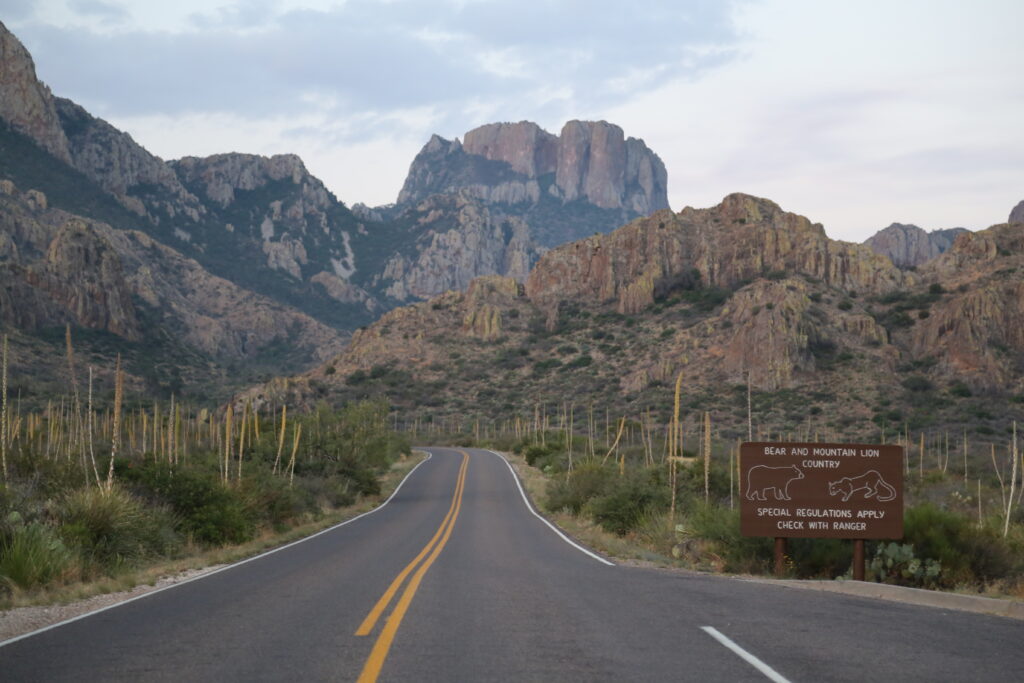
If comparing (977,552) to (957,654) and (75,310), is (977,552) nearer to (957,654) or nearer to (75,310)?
(957,654)

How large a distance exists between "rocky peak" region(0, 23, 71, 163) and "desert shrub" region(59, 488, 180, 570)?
160 metres

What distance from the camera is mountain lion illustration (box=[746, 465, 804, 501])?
1398 cm

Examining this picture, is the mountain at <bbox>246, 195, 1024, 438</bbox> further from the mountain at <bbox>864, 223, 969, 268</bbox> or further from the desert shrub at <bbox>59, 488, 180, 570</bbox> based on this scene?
the mountain at <bbox>864, 223, 969, 268</bbox>

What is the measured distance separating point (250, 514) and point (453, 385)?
82.8 m

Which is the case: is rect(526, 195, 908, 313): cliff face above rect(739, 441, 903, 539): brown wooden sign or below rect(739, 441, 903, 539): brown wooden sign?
above

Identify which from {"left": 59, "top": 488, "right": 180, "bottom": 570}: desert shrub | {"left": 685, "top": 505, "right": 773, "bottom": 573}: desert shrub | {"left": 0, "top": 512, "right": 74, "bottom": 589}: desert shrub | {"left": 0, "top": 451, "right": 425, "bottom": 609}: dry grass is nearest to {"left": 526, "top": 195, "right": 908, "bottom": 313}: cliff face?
{"left": 0, "top": 451, "right": 425, "bottom": 609}: dry grass

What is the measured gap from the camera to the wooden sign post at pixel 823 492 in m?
13.6

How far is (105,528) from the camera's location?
15.1 meters

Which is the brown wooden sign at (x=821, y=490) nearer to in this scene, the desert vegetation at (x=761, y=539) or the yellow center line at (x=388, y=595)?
the desert vegetation at (x=761, y=539)

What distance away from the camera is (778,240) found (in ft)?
357

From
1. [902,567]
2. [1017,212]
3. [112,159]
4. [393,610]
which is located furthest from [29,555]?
[1017,212]

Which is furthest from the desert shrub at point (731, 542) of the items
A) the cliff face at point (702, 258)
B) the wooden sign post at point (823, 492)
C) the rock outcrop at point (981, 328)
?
Answer: the cliff face at point (702, 258)

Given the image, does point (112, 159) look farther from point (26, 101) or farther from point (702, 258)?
point (702, 258)

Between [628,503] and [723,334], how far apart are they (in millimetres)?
72588
